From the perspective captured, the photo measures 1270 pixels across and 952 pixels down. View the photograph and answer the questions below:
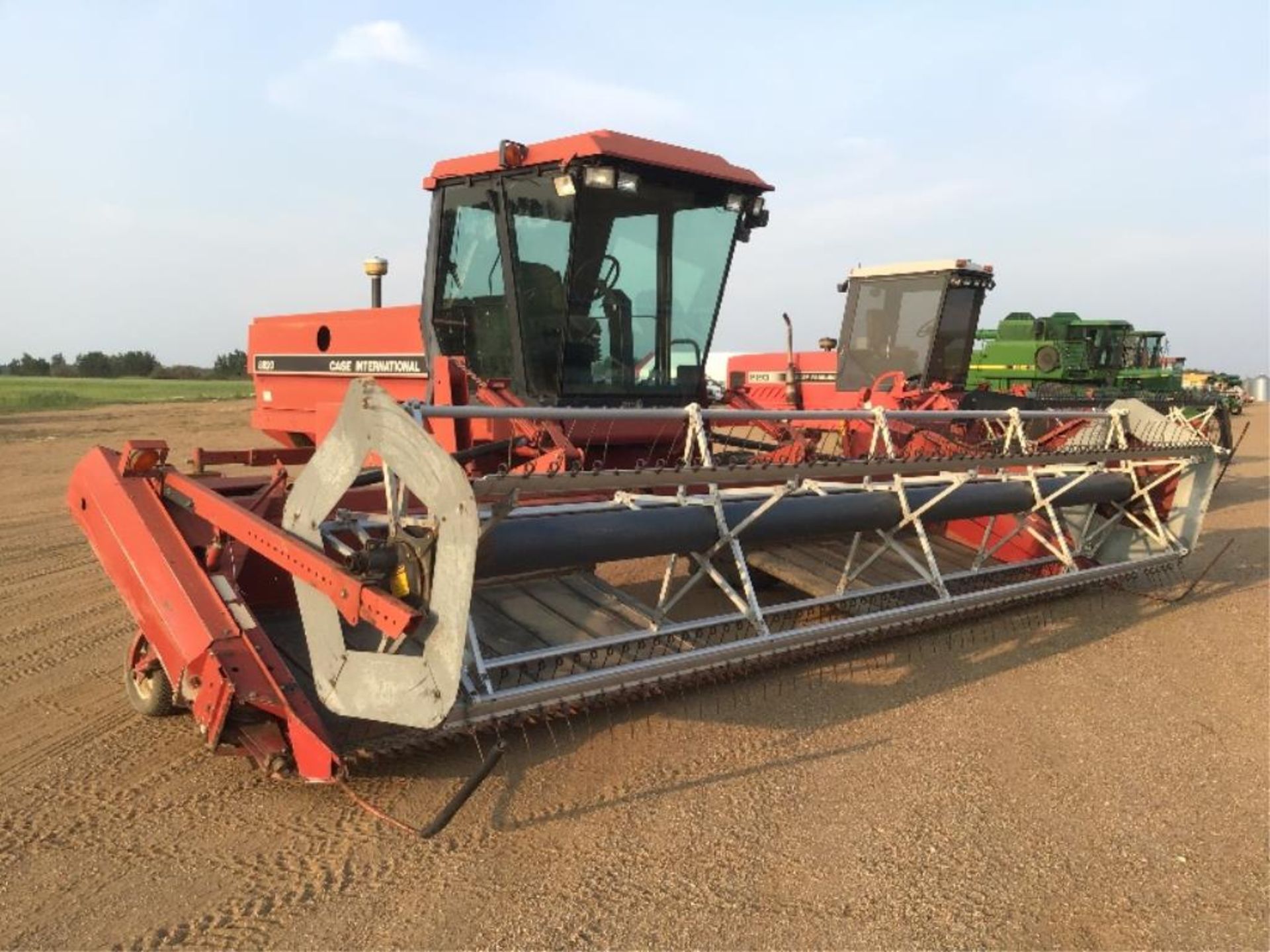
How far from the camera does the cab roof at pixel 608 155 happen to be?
4.59 meters

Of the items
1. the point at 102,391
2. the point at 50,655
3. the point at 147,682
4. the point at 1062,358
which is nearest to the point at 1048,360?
the point at 1062,358

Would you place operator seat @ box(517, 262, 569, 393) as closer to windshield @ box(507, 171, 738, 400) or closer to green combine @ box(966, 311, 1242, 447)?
windshield @ box(507, 171, 738, 400)

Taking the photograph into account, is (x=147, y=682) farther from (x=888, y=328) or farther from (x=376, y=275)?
(x=888, y=328)

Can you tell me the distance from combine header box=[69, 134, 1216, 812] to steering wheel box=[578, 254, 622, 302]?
0.05 feet

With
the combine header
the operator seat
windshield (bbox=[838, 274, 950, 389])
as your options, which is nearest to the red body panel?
the combine header

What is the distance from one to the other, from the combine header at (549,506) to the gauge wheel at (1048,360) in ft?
38.6

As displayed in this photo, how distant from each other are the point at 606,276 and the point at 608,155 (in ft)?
2.11

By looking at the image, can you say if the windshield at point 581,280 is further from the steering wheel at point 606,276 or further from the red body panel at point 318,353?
the red body panel at point 318,353

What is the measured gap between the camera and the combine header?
270 centimetres

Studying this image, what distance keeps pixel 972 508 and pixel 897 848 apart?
2.28 meters

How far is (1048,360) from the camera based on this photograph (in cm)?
1741

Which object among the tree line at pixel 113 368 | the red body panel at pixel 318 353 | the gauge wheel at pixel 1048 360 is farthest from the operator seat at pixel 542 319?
the tree line at pixel 113 368

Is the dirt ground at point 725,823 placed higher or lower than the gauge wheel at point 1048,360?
lower

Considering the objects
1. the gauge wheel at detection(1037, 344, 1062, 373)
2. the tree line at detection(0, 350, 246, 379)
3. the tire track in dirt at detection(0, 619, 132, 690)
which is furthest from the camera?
the tree line at detection(0, 350, 246, 379)
